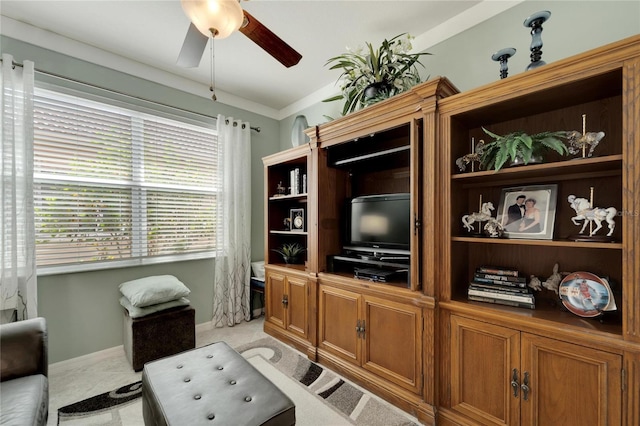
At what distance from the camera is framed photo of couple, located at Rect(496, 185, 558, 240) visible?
1513 mm

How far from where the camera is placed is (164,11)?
6.72 feet

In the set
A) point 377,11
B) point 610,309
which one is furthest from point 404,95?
point 610,309

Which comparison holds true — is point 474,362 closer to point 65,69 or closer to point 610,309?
point 610,309

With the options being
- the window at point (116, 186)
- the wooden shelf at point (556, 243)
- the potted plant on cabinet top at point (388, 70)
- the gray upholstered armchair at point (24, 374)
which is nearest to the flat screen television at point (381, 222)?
the wooden shelf at point (556, 243)

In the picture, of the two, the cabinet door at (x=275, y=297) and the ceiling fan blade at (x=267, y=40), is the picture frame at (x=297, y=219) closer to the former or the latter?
the cabinet door at (x=275, y=297)

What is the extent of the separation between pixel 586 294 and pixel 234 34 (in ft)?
9.80

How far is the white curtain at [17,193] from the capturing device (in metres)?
2.05

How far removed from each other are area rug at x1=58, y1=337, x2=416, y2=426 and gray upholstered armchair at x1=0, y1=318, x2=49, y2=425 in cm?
50

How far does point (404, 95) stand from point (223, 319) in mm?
3050

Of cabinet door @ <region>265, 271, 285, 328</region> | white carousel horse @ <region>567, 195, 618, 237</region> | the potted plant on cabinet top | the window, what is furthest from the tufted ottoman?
the potted plant on cabinet top

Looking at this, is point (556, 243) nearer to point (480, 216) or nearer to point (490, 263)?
point (480, 216)

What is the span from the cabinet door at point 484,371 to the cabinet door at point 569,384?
0.19 feet

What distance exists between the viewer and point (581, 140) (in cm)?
134

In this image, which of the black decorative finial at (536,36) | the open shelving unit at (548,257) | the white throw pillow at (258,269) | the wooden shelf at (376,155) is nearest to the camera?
the open shelving unit at (548,257)
